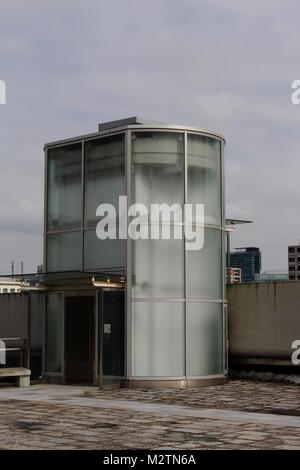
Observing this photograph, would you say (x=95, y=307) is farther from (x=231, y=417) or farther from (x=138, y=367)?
(x=231, y=417)

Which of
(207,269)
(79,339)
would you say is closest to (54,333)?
(79,339)

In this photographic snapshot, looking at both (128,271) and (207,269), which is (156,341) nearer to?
(128,271)

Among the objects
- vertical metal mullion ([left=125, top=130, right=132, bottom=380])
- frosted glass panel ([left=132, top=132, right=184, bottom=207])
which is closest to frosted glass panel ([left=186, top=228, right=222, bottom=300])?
frosted glass panel ([left=132, top=132, right=184, bottom=207])

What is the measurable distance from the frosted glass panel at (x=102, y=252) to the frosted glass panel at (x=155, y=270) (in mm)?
382

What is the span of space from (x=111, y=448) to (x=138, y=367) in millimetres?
8749

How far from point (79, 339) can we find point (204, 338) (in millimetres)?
3422

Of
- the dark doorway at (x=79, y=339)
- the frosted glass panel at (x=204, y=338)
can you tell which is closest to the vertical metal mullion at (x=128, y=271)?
the dark doorway at (x=79, y=339)

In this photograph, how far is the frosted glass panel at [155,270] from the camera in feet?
63.0

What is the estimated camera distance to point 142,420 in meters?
13.1

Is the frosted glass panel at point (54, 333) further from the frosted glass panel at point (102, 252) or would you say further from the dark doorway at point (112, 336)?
the dark doorway at point (112, 336)

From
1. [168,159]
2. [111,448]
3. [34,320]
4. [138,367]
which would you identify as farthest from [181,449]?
[34,320]

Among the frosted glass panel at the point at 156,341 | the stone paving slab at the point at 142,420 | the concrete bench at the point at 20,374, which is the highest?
the frosted glass panel at the point at 156,341

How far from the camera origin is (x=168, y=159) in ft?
64.4

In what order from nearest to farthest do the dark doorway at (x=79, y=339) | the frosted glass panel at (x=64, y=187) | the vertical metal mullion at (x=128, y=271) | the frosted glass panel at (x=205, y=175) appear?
the vertical metal mullion at (x=128, y=271), the frosted glass panel at (x=205, y=175), the dark doorway at (x=79, y=339), the frosted glass panel at (x=64, y=187)
